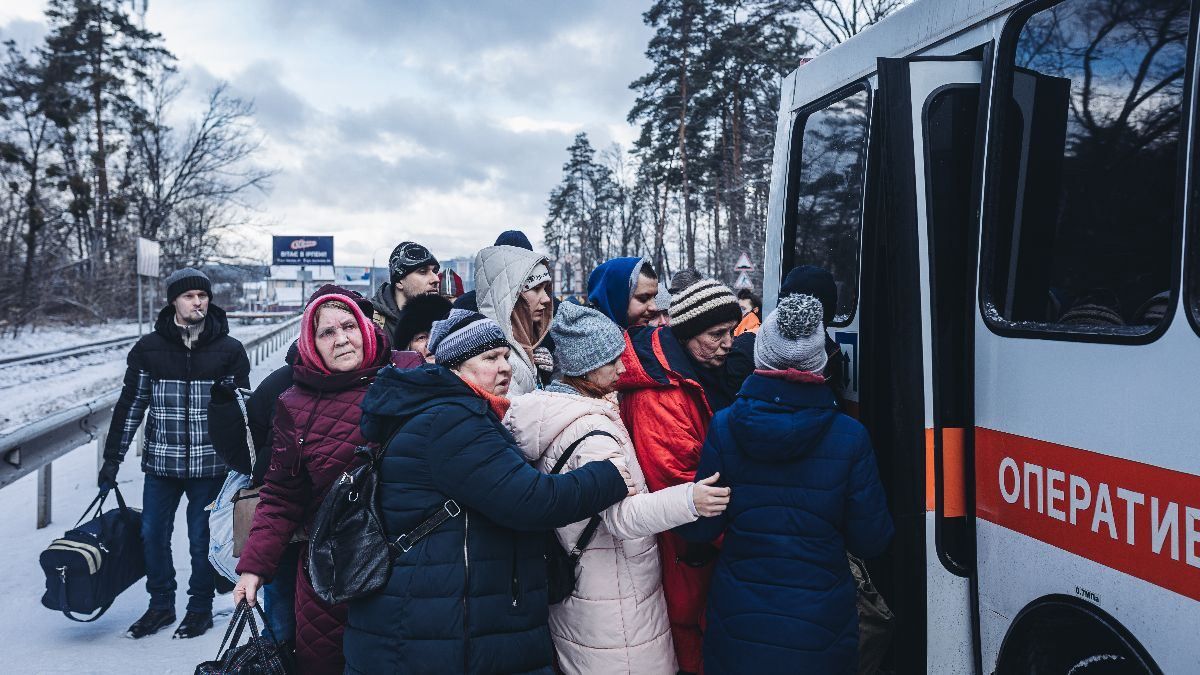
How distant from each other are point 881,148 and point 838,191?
2.59ft

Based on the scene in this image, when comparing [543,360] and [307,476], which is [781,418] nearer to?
[543,360]

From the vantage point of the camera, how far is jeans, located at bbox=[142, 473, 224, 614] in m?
4.77

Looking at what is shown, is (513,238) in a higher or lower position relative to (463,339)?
higher

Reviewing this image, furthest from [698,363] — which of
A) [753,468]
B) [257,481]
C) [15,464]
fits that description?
[15,464]

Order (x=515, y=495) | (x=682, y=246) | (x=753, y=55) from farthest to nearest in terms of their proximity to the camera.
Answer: (x=682, y=246) → (x=753, y=55) → (x=515, y=495)

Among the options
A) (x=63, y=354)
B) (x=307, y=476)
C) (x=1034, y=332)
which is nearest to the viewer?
(x=1034, y=332)

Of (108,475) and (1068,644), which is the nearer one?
(1068,644)

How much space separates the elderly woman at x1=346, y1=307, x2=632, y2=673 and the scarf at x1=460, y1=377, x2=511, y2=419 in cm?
2

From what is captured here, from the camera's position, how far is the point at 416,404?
96.8 inches

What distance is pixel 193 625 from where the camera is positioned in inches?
185

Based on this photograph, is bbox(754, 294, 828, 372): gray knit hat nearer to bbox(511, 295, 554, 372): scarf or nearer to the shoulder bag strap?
the shoulder bag strap

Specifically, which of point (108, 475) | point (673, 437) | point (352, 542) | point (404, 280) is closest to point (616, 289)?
point (673, 437)

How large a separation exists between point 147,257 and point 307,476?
1566cm

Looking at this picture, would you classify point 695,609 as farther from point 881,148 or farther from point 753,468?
point 881,148
